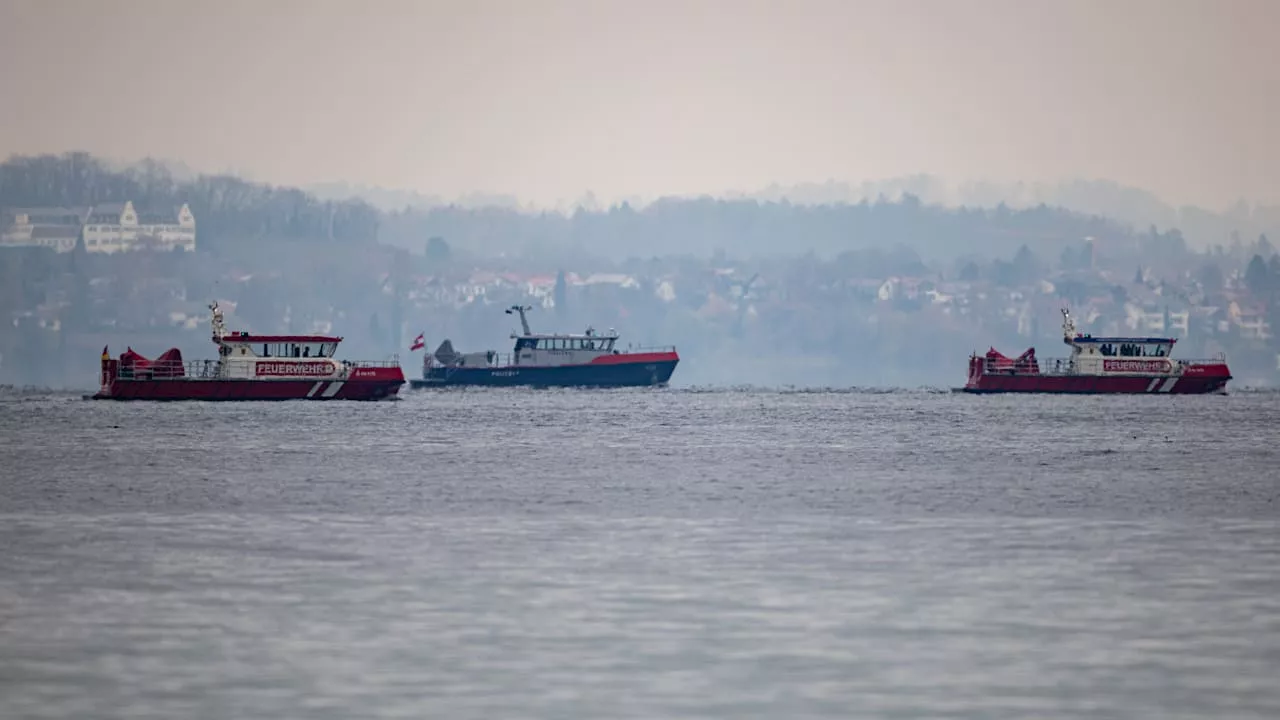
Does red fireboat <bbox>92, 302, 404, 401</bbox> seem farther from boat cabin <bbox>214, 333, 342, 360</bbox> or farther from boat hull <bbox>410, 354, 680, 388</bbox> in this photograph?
boat hull <bbox>410, 354, 680, 388</bbox>

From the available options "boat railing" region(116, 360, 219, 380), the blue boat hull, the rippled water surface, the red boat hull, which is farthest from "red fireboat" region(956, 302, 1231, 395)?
the rippled water surface

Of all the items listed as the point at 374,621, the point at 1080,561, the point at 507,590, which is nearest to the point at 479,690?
the point at 374,621

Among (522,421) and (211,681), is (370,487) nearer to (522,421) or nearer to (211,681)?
(211,681)

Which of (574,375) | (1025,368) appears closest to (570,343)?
(574,375)

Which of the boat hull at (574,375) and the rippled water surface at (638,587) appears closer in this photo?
the rippled water surface at (638,587)

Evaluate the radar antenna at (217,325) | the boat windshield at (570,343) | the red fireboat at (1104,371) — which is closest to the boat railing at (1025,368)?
the red fireboat at (1104,371)

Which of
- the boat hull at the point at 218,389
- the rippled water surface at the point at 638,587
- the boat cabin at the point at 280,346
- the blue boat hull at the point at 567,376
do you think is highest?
the boat cabin at the point at 280,346

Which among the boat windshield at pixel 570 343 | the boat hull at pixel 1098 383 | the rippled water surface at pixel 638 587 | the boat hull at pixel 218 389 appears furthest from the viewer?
the boat windshield at pixel 570 343

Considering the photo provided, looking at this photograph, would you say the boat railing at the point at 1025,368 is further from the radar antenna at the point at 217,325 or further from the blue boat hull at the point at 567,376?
the radar antenna at the point at 217,325
